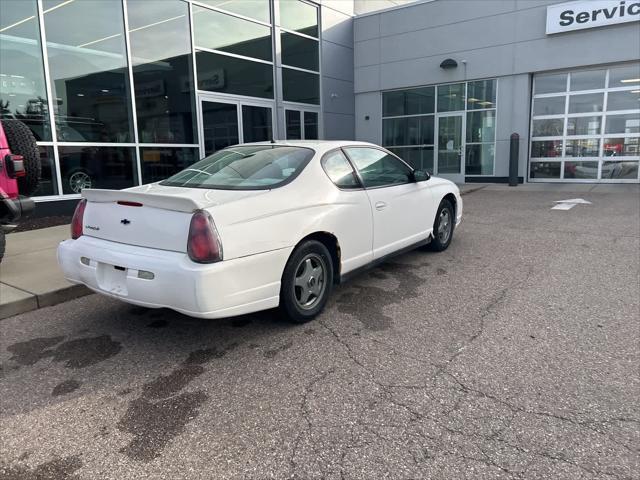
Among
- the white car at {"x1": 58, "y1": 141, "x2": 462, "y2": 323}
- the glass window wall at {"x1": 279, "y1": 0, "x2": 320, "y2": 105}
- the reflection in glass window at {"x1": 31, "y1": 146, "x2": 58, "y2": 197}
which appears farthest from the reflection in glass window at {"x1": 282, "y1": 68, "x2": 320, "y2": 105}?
the white car at {"x1": 58, "y1": 141, "x2": 462, "y2": 323}

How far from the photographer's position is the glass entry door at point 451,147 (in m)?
16.7

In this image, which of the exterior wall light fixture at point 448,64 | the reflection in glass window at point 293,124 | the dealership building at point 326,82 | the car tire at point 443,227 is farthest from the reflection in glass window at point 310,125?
the car tire at point 443,227

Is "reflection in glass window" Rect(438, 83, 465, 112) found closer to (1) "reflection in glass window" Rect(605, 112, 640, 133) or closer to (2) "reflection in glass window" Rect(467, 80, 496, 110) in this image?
(2) "reflection in glass window" Rect(467, 80, 496, 110)

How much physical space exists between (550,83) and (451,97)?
3.08 m

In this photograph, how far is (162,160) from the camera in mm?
11641

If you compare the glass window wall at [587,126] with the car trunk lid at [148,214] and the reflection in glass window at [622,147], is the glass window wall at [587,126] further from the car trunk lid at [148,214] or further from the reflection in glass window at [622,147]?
the car trunk lid at [148,214]

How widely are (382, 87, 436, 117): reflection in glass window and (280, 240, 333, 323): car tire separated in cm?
1435

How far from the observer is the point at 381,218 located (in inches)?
192

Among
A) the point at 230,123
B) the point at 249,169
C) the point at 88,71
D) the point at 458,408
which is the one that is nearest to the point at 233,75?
the point at 230,123

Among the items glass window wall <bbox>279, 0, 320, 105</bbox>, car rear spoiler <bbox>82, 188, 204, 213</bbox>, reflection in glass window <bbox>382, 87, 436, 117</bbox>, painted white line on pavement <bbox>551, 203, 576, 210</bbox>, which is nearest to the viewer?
car rear spoiler <bbox>82, 188, 204, 213</bbox>

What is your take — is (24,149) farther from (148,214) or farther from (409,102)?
(409,102)

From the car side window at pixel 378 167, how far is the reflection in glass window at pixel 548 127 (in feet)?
39.2

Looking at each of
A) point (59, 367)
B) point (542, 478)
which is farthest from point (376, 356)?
point (59, 367)

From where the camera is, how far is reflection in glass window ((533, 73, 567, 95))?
14977mm
